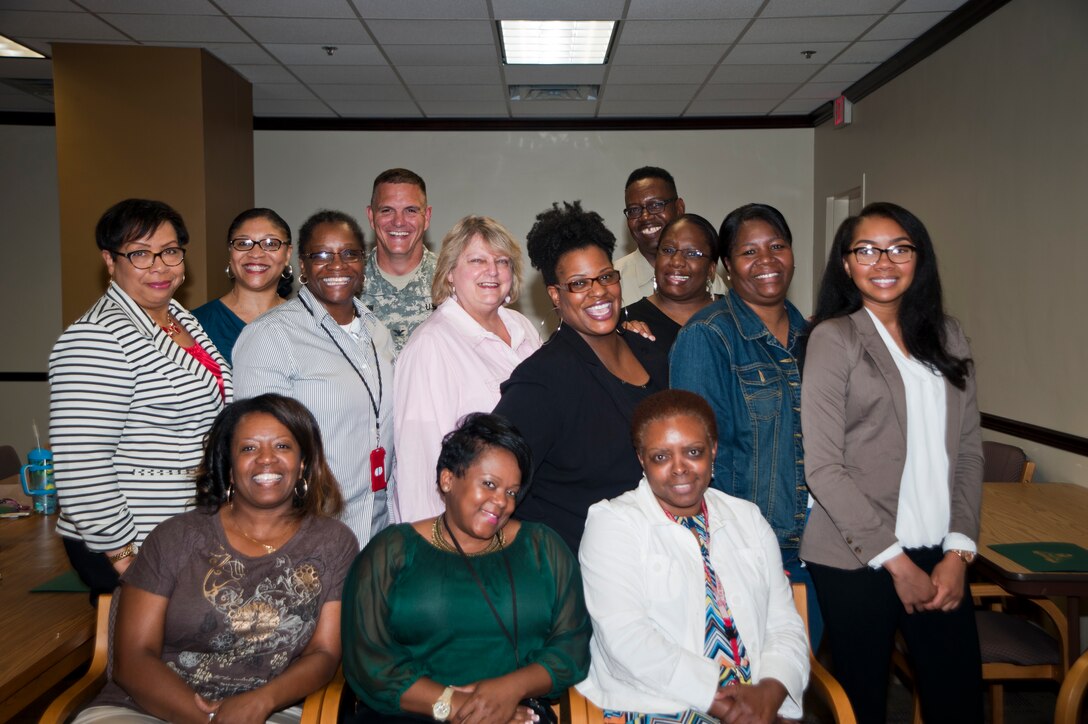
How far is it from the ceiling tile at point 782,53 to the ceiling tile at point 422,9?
1.91 meters

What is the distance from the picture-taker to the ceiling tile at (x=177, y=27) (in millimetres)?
5234

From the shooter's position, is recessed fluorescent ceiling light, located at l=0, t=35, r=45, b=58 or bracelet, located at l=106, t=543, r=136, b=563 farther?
recessed fluorescent ceiling light, located at l=0, t=35, r=45, b=58

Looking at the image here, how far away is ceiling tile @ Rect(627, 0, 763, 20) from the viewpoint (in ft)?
16.2

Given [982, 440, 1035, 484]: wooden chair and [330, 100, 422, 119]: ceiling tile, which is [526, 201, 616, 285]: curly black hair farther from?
[330, 100, 422, 119]: ceiling tile

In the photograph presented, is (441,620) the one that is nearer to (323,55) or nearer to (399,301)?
(399,301)

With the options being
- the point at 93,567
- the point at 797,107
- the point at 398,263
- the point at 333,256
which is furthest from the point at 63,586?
the point at 797,107

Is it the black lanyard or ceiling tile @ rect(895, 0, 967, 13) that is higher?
ceiling tile @ rect(895, 0, 967, 13)

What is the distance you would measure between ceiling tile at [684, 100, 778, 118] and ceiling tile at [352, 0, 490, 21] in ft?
9.87

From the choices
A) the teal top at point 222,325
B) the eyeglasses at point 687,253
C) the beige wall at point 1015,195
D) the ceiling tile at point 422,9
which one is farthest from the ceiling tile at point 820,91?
the teal top at point 222,325

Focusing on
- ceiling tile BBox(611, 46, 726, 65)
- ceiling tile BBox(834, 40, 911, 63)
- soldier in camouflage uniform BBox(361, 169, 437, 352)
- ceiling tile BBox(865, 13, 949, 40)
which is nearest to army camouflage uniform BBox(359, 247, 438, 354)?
soldier in camouflage uniform BBox(361, 169, 437, 352)

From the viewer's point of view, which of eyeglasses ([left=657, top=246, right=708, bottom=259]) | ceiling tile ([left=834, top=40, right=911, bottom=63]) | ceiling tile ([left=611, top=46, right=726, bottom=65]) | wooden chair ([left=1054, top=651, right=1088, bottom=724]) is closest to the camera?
wooden chair ([left=1054, top=651, right=1088, bottom=724])

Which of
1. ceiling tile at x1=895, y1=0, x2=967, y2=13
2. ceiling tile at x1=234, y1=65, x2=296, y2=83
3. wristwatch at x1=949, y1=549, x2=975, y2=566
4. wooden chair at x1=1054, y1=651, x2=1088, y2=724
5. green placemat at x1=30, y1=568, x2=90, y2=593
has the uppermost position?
ceiling tile at x1=234, y1=65, x2=296, y2=83

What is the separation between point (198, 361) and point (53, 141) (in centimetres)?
683

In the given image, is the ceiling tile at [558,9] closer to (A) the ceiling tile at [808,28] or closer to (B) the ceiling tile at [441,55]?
(B) the ceiling tile at [441,55]
